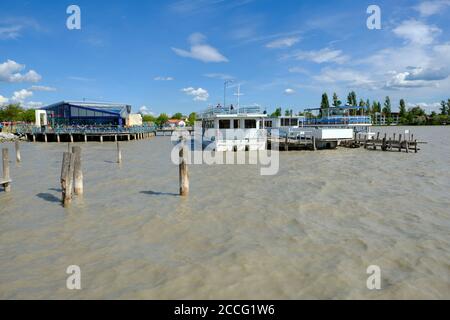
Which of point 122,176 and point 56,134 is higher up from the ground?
point 56,134

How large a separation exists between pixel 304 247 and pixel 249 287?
2541 millimetres

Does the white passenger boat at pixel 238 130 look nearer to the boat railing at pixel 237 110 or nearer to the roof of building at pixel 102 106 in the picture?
the boat railing at pixel 237 110

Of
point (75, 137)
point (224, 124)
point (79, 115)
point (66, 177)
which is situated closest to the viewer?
point (66, 177)

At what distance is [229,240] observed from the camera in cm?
913

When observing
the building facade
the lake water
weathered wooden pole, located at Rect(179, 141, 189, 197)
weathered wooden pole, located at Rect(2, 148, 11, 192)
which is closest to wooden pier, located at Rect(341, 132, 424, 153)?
the lake water

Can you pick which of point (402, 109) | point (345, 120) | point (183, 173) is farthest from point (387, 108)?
point (183, 173)

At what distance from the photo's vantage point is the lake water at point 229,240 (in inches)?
261

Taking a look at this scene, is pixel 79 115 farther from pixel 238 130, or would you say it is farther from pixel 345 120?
pixel 345 120

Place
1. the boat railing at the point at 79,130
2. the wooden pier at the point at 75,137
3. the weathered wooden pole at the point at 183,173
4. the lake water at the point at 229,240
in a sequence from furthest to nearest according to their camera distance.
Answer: the wooden pier at the point at 75,137 → the boat railing at the point at 79,130 → the weathered wooden pole at the point at 183,173 → the lake water at the point at 229,240

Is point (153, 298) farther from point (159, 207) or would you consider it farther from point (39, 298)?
point (159, 207)

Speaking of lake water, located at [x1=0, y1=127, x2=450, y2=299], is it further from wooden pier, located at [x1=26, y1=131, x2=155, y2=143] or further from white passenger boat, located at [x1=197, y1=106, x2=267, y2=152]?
wooden pier, located at [x1=26, y1=131, x2=155, y2=143]

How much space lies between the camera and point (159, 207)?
12.6 meters

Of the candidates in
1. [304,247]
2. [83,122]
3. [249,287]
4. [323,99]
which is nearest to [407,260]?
[304,247]

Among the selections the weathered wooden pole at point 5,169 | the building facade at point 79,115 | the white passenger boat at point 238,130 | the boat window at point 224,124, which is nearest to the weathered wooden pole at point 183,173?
the weathered wooden pole at point 5,169
